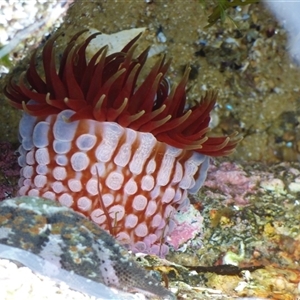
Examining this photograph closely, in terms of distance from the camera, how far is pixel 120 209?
6.51ft

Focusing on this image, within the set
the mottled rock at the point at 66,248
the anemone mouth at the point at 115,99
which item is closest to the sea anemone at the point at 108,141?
the anemone mouth at the point at 115,99

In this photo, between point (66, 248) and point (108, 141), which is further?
point (108, 141)

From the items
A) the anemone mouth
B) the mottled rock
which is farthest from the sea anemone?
the mottled rock

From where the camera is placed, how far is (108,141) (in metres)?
1.91

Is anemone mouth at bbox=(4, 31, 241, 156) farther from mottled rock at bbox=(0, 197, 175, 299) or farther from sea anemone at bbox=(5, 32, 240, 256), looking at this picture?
mottled rock at bbox=(0, 197, 175, 299)

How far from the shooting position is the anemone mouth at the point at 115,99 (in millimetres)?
1864

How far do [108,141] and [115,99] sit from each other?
0.19 m

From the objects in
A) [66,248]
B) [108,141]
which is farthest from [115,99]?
[66,248]

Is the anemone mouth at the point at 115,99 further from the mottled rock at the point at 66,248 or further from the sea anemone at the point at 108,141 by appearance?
the mottled rock at the point at 66,248

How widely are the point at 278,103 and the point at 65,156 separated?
181 centimetres

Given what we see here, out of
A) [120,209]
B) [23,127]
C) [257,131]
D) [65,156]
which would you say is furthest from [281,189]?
[23,127]

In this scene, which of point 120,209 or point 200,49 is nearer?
point 120,209

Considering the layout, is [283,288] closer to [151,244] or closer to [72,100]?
[151,244]

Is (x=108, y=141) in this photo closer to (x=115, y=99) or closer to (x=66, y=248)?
(x=115, y=99)
